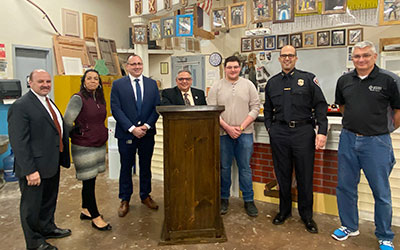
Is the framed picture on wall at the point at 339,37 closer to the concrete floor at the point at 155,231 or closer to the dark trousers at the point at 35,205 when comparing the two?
the concrete floor at the point at 155,231

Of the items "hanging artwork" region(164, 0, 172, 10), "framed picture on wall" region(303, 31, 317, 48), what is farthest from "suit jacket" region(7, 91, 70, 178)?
"framed picture on wall" region(303, 31, 317, 48)

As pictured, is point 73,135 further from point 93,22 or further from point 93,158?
point 93,22

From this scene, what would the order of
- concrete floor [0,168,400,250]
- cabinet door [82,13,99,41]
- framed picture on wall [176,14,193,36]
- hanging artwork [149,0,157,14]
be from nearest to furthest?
concrete floor [0,168,400,250] < framed picture on wall [176,14,193,36] < hanging artwork [149,0,157,14] < cabinet door [82,13,99,41]

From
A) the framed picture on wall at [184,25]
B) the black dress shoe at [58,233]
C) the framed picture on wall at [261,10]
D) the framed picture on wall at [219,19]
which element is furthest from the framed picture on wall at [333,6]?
the black dress shoe at [58,233]

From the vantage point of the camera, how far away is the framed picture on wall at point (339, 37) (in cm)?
516

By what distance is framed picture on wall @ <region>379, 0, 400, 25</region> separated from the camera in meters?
A: 2.80

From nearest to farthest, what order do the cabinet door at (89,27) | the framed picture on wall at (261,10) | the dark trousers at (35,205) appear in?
the dark trousers at (35,205), the framed picture on wall at (261,10), the cabinet door at (89,27)

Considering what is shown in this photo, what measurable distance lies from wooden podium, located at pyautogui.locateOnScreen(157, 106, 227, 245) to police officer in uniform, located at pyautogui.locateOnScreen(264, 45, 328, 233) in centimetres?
65

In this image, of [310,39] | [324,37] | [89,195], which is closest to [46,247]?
[89,195]

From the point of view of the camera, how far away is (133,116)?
2.93m

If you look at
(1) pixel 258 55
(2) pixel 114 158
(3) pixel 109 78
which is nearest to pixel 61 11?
(3) pixel 109 78

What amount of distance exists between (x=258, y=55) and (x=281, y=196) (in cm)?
363

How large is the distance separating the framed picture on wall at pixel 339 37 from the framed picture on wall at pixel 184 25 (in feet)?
8.86

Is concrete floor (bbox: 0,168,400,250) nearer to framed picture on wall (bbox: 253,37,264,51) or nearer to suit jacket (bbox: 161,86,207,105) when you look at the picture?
suit jacket (bbox: 161,86,207,105)
